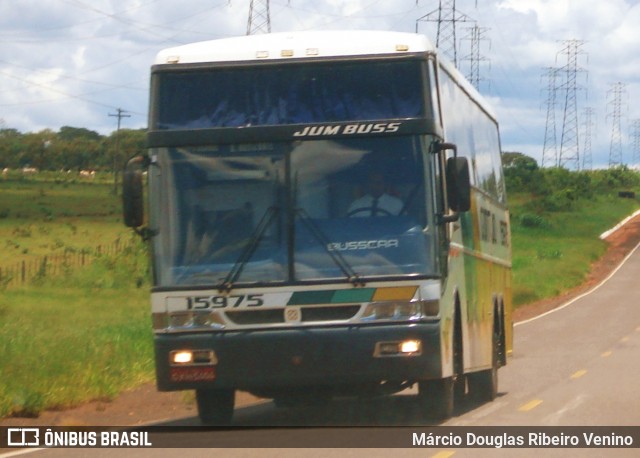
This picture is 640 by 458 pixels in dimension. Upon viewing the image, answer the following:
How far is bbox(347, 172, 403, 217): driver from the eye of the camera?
1211cm

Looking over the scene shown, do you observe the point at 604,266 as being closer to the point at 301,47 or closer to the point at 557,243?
the point at 557,243

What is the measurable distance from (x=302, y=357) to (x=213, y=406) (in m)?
1.83

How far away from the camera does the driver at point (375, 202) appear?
39.7ft

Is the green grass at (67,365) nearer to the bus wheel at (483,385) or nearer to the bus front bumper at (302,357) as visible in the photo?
the bus front bumper at (302,357)

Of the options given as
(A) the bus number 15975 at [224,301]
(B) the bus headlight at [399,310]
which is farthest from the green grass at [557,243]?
(A) the bus number 15975 at [224,301]

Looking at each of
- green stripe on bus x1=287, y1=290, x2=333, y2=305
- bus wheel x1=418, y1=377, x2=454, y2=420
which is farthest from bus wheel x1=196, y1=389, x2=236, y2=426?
bus wheel x1=418, y1=377, x2=454, y2=420

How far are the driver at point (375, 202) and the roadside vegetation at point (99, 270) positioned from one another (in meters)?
4.92

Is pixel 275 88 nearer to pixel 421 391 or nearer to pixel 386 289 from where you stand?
pixel 386 289

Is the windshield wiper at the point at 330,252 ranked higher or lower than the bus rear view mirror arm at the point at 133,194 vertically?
lower

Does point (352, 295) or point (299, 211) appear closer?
point (352, 295)

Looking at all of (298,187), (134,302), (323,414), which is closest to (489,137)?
(323,414)

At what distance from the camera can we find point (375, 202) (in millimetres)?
12133

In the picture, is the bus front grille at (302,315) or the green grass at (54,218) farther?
the green grass at (54,218)

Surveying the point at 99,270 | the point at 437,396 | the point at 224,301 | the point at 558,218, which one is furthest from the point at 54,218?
the point at 224,301
